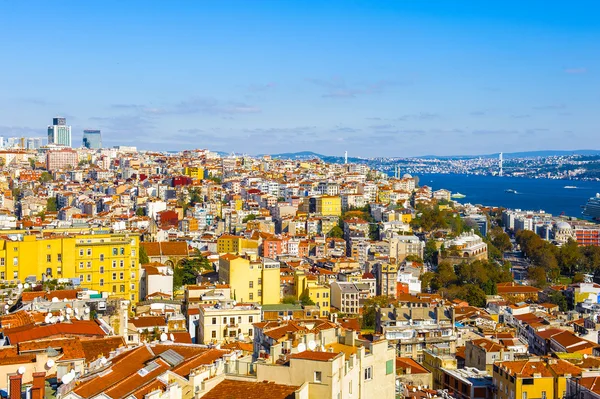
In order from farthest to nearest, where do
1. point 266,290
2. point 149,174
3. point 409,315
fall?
point 149,174 → point 266,290 → point 409,315

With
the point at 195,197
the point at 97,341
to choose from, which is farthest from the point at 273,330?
the point at 195,197

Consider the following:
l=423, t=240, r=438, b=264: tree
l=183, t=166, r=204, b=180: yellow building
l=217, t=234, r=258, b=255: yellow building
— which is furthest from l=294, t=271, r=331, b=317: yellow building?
l=183, t=166, r=204, b=180: yellow building

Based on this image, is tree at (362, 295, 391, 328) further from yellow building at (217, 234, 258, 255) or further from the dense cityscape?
yellow building at (217, 234, 258, 255)

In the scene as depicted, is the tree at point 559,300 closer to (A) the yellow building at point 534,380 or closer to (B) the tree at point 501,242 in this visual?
(A) the yellow building at point 534,380

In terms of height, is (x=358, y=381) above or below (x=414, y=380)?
above

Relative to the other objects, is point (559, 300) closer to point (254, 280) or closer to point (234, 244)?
point (254, 280)

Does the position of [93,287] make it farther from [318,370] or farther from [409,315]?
[318,370]

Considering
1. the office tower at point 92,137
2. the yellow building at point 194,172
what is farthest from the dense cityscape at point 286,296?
the office tower at point 92,137
